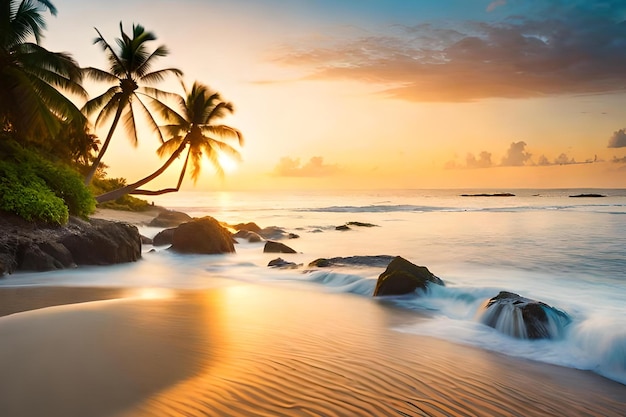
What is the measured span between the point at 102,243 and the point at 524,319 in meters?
13.7

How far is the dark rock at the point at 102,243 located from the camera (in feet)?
48.7

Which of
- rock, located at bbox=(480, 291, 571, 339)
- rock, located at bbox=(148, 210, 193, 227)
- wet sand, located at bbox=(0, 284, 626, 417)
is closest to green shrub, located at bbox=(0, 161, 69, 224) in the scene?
wet sand, located at bbox=(0, 284, 626, 417)

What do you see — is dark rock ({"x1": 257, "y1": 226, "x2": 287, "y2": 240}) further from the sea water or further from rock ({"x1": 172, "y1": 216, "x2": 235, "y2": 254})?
rock ({"x1": 172, "y1": 216, "x2": 235, "y2": 254})

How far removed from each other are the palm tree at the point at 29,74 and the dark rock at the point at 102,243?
576cm

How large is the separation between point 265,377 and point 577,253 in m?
19.5

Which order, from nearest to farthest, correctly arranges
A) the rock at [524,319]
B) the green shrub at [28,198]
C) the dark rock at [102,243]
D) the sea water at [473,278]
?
the sea water at [473,278] < the rock at [524,319] < the green shrub at [28,198] < the dark rock at [102,243]

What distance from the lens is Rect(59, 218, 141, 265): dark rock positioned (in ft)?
48.7

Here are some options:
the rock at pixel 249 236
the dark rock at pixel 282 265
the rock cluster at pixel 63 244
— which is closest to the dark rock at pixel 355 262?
the dark rock at pixel 282 265

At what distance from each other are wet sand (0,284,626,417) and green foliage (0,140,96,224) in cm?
763

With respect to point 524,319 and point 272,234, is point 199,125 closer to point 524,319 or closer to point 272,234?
point 272,234

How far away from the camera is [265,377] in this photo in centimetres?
473

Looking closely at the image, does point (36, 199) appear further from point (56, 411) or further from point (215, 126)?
point (215, 126)

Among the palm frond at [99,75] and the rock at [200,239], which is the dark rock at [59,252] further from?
the palm frond at [99,75]

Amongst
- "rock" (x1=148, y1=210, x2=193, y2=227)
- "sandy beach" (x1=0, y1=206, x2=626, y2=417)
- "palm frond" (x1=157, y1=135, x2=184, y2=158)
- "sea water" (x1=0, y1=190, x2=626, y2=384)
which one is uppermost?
"palm frond" (x1=157, y1=135, x2=184, y2=158)
